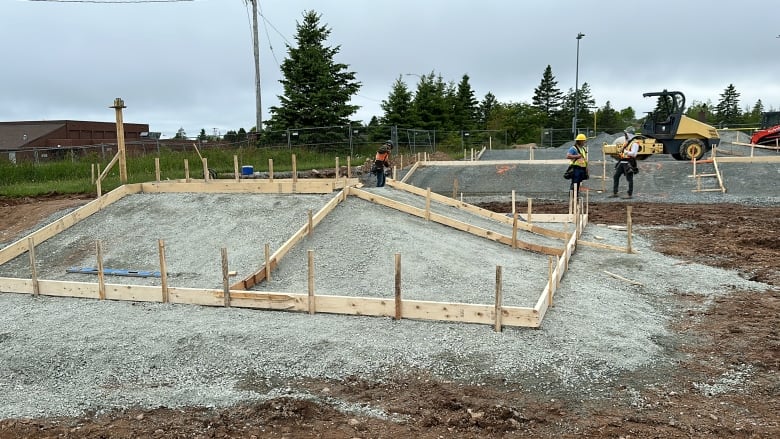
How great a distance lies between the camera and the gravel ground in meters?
4.75

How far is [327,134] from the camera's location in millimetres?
24828

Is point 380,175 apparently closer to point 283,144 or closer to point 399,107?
point 283,144

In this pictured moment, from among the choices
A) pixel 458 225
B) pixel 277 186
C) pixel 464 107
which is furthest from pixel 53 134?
pixel 464 107

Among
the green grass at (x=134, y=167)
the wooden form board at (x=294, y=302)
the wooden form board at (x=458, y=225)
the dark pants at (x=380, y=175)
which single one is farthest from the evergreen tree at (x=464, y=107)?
the wooden form board at (x=294, y=302)

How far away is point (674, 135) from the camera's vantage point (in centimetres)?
2020

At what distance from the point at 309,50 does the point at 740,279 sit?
22.1 m

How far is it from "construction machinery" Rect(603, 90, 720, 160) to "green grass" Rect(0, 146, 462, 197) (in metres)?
10.5

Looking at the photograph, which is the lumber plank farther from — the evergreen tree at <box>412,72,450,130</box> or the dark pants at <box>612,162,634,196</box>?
the evergreen tree at <box>412,72,450,130</box>

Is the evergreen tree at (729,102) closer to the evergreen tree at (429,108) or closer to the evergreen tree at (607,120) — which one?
the evergreen tree at (607,120)

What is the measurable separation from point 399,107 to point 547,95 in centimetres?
2846

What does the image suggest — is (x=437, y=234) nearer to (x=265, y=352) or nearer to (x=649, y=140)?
(x=265, y=352)

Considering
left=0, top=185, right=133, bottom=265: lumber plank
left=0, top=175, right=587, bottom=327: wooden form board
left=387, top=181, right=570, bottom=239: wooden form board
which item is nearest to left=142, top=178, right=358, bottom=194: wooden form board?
left=0, top=175, right=587, bottom=327: wooden form board

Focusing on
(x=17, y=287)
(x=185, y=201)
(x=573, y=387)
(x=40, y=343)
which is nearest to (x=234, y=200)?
(x=185, y=201)

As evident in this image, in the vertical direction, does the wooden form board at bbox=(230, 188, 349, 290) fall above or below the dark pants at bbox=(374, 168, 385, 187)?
below
